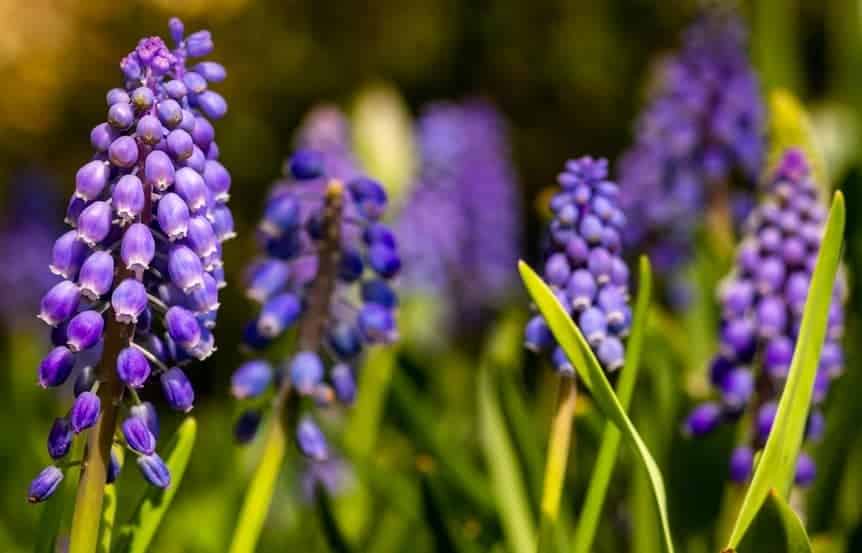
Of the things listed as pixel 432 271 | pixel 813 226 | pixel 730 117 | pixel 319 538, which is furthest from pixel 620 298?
pixel 432 271

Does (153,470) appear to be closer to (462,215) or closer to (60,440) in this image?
(60,440)

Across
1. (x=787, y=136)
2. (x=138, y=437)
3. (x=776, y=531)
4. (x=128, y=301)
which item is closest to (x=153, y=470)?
(x=138, y=437)

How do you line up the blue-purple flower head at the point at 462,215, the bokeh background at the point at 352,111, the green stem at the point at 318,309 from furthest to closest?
the blue-purple flower head at the point at 462,215 < the bokeh background at the point at 352,111 < the green stem at the point at 318,309

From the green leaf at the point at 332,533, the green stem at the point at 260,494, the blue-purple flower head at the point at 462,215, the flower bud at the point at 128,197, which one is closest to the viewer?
the flower bud at the point at 128,197

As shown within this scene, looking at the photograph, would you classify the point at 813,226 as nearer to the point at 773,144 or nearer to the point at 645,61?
the point at 773,144

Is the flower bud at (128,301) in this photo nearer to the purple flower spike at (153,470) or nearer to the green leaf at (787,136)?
the purple flower spike at (153,470)

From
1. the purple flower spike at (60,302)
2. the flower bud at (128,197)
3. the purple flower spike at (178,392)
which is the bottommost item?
the purple flower spike at (178,392)

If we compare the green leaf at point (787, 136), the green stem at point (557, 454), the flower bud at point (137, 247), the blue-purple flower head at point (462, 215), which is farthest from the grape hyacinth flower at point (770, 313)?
the blue-purple flower head at point (462, 215)
